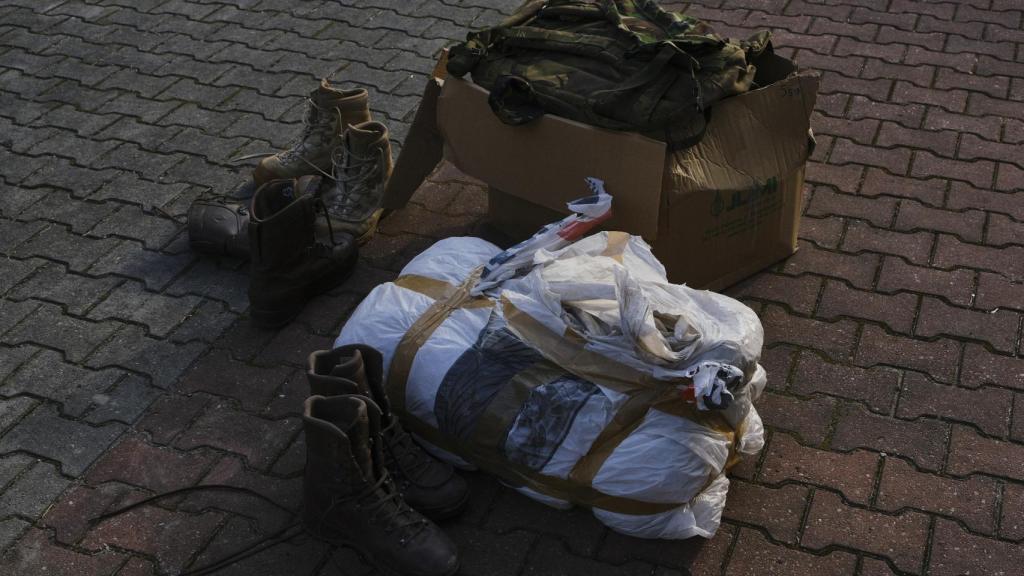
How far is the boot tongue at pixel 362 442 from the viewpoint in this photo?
251 centimetres

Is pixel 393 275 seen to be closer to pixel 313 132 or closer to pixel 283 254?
pixel 283 254

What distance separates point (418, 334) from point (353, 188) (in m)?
1.19

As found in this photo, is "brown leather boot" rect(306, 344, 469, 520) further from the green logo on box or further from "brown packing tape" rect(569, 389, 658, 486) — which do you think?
the green logo on box

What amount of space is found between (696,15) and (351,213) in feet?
7.89

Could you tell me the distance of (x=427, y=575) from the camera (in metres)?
2.58

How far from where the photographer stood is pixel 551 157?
132 inches

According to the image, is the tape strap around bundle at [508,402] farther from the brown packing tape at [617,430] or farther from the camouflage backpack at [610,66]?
the camouflage backpack at [610,66]

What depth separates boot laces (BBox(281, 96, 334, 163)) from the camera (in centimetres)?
404

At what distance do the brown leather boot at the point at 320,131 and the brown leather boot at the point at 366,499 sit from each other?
170 centimetres

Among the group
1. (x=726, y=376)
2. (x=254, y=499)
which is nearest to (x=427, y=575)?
(x=254, y=499)

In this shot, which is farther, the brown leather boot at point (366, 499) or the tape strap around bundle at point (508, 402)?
the tape strap around bundle at point (508, 402)

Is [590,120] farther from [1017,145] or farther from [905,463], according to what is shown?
[1017,145]

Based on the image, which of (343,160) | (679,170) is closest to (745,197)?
(679,170)

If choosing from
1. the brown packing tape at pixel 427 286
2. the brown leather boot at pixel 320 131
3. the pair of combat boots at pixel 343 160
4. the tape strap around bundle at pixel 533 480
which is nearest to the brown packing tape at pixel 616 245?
the brown packing tape at pixel 427 286
